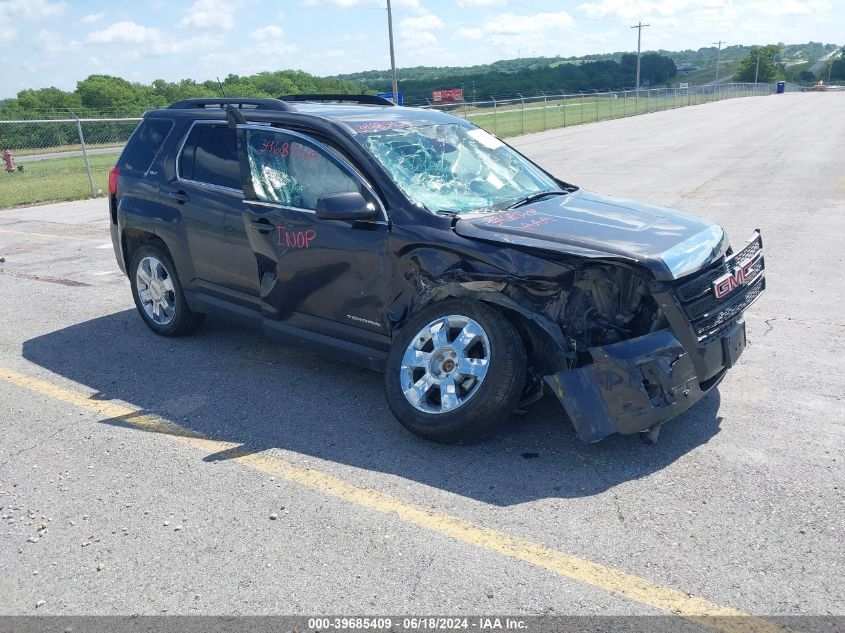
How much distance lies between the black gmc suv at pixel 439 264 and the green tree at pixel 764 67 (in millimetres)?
138508

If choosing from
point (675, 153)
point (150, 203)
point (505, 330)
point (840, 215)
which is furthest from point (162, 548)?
point (675, 153)

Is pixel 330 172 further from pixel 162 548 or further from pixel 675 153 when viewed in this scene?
pixel 675 153

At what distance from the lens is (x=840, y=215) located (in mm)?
10641

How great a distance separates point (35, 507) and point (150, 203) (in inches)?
115

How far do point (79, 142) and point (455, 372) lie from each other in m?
26.5

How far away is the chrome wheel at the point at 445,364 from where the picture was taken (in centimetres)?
414

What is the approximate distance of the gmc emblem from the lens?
4.13 metres

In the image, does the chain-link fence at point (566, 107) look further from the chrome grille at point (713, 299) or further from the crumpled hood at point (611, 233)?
the chrome grille at point (713, 299)

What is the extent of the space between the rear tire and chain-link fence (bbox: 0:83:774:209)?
37.3ft

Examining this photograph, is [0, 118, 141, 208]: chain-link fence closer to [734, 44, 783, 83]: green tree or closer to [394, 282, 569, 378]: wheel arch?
[394, 282, 569, 378]: wheel arch

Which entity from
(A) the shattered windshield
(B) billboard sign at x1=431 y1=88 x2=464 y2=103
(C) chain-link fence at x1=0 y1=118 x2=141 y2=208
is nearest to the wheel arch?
(A) the shattered windshield

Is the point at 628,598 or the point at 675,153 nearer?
the point at 628,598

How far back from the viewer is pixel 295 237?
4930mm

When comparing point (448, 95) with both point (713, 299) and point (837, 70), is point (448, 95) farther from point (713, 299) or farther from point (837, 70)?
point (837, 70)
